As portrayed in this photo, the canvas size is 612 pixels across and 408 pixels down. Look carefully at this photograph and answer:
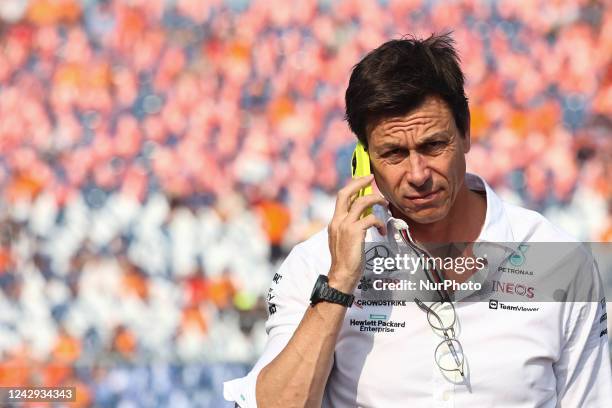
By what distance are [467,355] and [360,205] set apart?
38 centimetres

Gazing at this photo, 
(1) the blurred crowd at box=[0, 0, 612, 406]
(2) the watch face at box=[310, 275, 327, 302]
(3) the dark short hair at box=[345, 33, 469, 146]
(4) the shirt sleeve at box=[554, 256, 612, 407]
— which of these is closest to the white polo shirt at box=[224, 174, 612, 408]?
(4) the shirt sleeve at box=[554, 256, 612, 407]

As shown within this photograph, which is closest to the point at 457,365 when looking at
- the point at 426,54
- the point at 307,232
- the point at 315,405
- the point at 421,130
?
the point at 315,405

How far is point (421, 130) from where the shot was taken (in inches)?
80.8

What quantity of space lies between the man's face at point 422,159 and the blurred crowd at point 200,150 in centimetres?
245

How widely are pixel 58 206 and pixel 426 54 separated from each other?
294cm

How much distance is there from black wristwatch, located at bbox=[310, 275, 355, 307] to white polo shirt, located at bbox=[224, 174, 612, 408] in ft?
0.43

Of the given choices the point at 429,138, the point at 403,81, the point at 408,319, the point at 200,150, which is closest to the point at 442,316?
the point at 408,319

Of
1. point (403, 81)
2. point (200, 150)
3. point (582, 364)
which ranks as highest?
point (200, 150)

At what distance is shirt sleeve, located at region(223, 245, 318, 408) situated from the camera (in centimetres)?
204

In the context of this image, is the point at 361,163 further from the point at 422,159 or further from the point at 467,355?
the point at 467,355

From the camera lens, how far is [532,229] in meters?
2.20

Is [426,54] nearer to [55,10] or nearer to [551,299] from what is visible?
[551,299]

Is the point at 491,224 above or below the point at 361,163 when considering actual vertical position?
below

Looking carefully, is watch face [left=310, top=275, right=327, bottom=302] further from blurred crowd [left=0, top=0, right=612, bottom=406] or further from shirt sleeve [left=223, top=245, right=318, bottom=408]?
blurred crowd [left=0, top=0, right=612, bottom=406]
